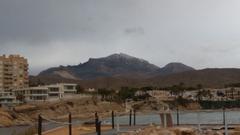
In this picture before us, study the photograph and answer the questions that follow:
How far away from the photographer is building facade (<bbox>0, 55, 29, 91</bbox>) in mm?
172125

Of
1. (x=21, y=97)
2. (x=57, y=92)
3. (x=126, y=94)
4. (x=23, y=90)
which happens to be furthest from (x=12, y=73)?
(x=126, y=94)

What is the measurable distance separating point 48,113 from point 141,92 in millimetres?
71637

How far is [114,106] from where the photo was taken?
515 feet

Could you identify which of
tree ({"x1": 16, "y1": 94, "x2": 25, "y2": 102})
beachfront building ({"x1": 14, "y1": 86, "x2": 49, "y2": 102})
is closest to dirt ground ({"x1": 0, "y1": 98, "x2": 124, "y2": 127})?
beachfront building ({"x1": 14, "y1": 86, "x2": 49, "y2": 102})

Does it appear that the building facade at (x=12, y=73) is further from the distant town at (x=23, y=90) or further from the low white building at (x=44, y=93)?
the low white building at (x=44, y=93)

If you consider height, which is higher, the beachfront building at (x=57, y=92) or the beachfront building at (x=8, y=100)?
the beachfront building at (x=57, y=92)

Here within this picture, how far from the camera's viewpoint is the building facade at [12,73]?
565 ft

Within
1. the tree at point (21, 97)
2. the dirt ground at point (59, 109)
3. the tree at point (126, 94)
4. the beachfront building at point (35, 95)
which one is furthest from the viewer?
the tree at point (126, 94)

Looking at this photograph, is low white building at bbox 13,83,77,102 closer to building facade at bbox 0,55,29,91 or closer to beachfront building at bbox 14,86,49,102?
beachfront building at bbox 14,86,49,102

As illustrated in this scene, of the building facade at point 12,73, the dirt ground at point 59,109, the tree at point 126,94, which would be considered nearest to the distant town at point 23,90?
the building facade at point 12,73

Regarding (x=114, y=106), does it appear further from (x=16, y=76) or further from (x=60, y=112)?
(x=16, y=76)

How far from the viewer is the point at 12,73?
573ft

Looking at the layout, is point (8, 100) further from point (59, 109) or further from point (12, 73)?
point (12, 73)

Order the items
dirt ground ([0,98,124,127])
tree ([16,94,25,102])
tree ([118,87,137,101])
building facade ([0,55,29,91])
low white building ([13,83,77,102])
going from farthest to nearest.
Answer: tree ([118,87,137,101]) < building facade ([0,55,29,91]) < low white building ([13,83,77,102]) < tree ([16,94,25,102]) < dirt ground ([0,98,124,127])
